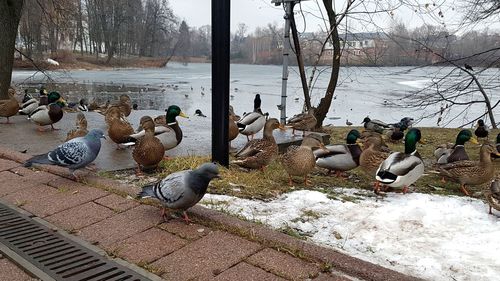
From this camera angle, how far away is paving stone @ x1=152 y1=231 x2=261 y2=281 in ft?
9.16

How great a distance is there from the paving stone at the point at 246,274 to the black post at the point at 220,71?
2738mm

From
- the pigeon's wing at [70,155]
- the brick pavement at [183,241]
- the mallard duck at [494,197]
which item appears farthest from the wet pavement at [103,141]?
the mallard duck at [494,197]

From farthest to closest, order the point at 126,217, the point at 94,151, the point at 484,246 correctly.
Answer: the point at 94,151 → the point at 126,217 → the point at 484,246

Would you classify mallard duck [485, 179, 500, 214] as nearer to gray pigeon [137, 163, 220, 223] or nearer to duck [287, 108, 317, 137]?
gray pigeon [137, 163, 220, 223]

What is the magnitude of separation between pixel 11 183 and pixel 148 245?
2.41 m

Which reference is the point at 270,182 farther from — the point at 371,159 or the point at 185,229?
the point at 185,229

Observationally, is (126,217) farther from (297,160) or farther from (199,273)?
(297,160)

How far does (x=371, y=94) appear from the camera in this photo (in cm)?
2450

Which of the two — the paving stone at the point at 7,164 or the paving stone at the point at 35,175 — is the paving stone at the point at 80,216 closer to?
the paving stone at the point at 35,175

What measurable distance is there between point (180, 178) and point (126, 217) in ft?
2.04

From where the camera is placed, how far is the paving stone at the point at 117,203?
3.90 m

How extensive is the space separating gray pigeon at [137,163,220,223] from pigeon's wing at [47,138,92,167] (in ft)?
4.73

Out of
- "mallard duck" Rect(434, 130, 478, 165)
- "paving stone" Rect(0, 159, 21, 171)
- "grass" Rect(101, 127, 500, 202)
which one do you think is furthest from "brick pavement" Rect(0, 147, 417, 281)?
"mallard duck" Rect(434, 130, 478, 165)

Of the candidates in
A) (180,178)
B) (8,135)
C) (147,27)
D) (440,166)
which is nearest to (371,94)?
(440,166)
